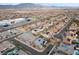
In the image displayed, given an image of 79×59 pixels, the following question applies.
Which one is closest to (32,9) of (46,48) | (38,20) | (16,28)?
(38,20)

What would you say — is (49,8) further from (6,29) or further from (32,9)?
(6,29)

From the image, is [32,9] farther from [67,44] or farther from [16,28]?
[67,44]

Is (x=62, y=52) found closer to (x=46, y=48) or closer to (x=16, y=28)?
(x=46, y=48)

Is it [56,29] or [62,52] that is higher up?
[56,29]
